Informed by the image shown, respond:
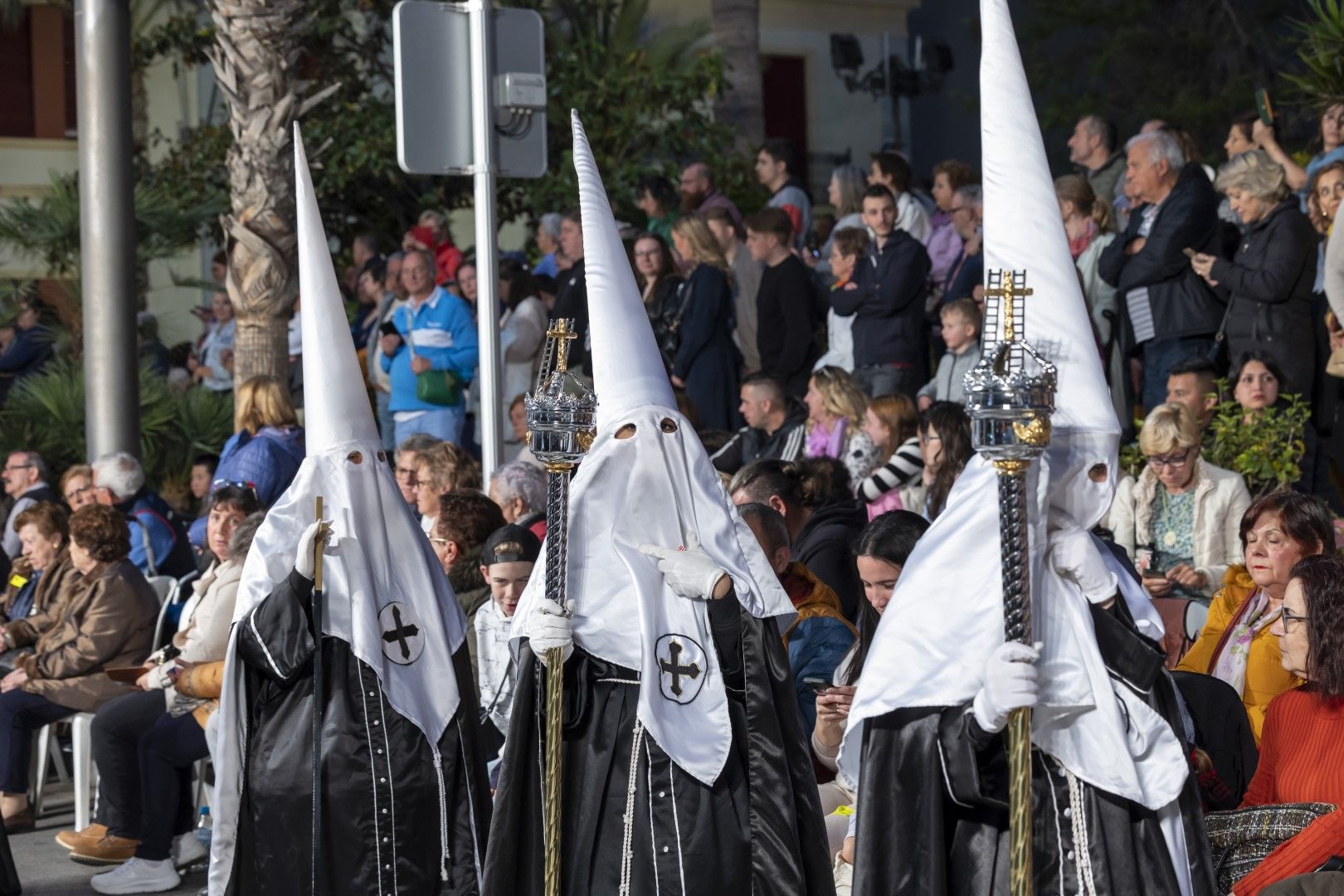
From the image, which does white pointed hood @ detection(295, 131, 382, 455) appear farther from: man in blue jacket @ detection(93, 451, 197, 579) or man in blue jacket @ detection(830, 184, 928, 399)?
man in blue jacket @ detection(830, 184, 928, 399)

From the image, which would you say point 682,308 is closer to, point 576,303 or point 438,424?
point 576,303

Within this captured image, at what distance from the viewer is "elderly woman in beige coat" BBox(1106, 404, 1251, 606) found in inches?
312

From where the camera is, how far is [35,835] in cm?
924

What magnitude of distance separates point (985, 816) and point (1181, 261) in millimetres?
5981

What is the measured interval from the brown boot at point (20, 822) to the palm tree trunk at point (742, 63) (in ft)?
40.8

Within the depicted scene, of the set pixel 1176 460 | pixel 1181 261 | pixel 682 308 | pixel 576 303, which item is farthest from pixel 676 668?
pixel 576 303

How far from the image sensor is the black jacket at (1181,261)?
31.8 feet

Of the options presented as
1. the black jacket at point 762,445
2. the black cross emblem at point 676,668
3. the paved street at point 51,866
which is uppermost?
the black jacket at point 762,445

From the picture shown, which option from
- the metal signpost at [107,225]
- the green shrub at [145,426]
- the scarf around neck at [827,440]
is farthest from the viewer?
the green shrub at [145,426]

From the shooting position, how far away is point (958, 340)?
32.5ft

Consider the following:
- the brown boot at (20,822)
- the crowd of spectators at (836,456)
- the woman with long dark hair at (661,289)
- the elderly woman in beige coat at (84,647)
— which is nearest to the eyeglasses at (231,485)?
the crowd of spectators at (836,456)

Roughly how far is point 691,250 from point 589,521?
6470mm

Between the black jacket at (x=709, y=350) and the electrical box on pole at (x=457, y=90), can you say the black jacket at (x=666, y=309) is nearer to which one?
the black jacket at (x=709, y=350)

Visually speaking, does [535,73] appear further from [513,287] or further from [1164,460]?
[513,287]
